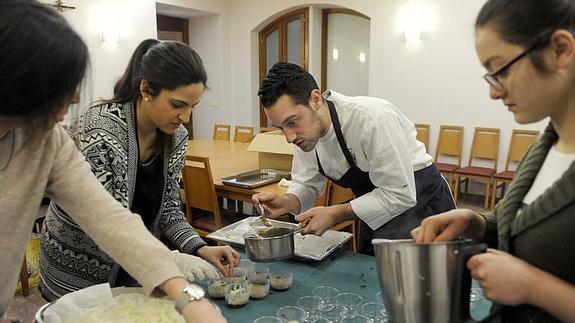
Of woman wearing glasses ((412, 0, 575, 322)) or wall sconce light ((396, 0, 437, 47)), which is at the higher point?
wall sconce light ((396, 0, 437, 47))

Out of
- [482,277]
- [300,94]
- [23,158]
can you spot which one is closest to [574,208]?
[482,277]

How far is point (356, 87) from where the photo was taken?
6.05 meters

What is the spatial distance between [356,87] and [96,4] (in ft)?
11.0

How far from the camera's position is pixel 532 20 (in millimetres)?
685

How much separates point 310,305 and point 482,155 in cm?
412

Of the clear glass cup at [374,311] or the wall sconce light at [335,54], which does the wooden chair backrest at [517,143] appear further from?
the clear glass cup at [374,311]

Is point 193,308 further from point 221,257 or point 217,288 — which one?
point 221,257

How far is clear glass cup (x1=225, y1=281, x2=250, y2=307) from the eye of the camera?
121cm

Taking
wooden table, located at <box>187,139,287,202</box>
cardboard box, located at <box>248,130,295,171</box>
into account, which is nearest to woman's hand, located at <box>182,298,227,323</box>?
wooden table, located at <box>187,139,287,202</box>

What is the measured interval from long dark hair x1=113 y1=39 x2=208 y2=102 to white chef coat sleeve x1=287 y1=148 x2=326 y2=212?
61cm

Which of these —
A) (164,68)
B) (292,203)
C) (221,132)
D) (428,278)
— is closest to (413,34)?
(221,132)

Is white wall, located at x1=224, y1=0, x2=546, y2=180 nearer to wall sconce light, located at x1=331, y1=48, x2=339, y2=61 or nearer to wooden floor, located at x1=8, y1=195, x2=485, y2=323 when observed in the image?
wall sconce light, located at x1=331, y1=48, x2=339, y2=61

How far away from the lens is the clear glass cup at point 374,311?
3.62 feet

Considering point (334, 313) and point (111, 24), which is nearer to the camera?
point (334, 313)
